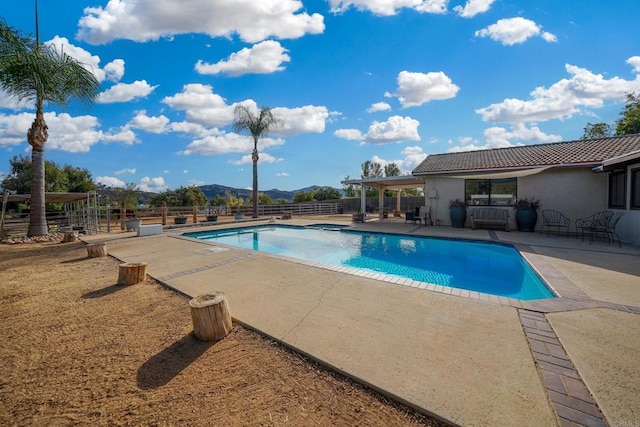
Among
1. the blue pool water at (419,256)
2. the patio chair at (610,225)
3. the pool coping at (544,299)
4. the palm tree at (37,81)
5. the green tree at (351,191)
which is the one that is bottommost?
the blue pool water at (419,256)

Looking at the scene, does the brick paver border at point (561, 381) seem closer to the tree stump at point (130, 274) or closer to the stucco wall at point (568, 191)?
the tree stump at point (130, 274)

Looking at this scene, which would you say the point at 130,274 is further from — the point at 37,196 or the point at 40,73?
the point at 40,73

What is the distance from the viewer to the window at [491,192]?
34.0 feet

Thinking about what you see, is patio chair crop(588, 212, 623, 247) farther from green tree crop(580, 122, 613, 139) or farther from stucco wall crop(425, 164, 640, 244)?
green tree crop(580, 122, 613, 139)

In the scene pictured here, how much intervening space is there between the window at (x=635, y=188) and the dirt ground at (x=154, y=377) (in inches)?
350

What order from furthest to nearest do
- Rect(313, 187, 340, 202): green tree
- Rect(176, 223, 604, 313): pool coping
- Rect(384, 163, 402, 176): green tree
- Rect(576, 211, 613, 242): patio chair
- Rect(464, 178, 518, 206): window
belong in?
Rect(384, 163, 402, 176): green tree
Rect(313, 187, 340, 202): green tree
Rect(464, 178, 518, 206): window
Rect(576, 211, 613, 242): patio chair
Rect(176, 223, 604, 313): pool coping

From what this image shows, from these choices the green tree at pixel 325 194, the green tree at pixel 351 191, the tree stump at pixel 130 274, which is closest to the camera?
the tree stump at pixel 130 274

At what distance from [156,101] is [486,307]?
53.0ft

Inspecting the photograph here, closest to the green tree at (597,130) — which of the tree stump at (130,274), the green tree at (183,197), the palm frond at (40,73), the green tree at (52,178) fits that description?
the tree stump at (130,274)

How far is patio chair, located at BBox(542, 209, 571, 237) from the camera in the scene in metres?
9.23

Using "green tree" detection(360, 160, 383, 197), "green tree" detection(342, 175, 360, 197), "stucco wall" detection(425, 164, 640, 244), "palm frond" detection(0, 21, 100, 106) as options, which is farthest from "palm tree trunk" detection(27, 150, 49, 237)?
"green tree" detection(360, 160, 383, 197)

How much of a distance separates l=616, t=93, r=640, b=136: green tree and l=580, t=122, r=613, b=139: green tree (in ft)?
7.00

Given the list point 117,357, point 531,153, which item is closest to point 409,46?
point 531,153

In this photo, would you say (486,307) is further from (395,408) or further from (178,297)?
(178,297)
